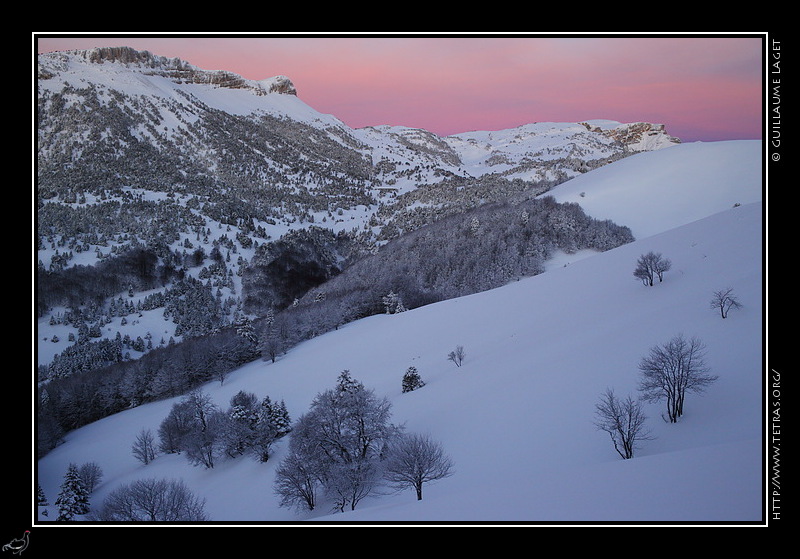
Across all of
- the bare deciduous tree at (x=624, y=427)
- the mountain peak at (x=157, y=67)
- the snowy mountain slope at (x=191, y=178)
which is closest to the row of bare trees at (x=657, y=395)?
the bare deciduous tree at (x=624, y=427)

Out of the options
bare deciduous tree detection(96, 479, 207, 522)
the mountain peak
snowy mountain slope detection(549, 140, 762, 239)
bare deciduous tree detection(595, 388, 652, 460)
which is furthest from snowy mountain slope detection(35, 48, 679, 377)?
bare deciduous tree detection(595, 388, 652, 460)

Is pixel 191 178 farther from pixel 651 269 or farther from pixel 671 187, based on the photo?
pixel 651 269

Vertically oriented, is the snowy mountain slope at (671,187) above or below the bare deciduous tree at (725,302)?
above

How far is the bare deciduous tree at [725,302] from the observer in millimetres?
14406

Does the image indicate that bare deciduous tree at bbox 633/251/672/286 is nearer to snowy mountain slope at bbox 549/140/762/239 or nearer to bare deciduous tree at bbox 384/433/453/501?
bare deciduous tree at bbox 384/433/453/501

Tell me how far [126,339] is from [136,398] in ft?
47.0

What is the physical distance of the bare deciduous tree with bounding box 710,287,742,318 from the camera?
1441 cm

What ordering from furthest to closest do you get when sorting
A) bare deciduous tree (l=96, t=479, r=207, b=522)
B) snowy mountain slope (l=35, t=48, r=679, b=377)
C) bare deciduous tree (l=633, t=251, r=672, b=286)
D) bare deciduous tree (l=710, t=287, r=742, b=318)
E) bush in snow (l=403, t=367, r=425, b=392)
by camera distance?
snowy mountain slope (l=35, t=48, r=679, b=377)
bare deciduous tree (l=633, t=251, r=672, b=286)
bush in snow (l=403, t=367, r=425, b=392)
bare deciduous tree (l=710, t=287, r=742, b=318)
bare deciduous tree (l=96, t=479, r=207, b=522)

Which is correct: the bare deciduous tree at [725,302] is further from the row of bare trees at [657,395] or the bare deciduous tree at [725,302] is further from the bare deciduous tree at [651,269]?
the bare deciduous tree at [651,269]

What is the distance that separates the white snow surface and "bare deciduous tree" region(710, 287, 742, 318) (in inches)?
11.3

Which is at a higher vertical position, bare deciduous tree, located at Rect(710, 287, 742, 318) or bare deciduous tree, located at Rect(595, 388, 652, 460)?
bare deciduous tree, located at Rect(710, 287, 742, 318)

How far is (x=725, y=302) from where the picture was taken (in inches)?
584
